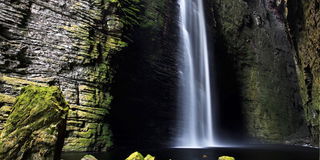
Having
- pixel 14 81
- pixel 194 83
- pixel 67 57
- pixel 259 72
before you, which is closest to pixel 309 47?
pixel 194 83

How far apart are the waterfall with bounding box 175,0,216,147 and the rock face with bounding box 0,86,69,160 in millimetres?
14630

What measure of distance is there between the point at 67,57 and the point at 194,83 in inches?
473

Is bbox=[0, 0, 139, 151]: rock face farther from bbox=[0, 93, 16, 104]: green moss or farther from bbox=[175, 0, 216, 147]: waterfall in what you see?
bbox=[175, 0, 216, 147]: waterfall

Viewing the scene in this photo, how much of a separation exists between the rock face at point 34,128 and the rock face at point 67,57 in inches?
257

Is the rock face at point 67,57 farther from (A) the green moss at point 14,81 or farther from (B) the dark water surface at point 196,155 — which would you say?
(B) the dark water surface at point 196,155

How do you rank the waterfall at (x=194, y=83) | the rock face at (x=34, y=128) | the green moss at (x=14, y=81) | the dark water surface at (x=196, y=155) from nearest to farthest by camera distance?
the rock face at (x=34, y=128)
the dark water surface at (x=196, y=155)
the green moss at (x=14, y=81)
the waterfall at (x=194, y=83)

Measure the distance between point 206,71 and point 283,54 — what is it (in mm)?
13681

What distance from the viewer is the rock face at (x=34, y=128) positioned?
5246 millimetres

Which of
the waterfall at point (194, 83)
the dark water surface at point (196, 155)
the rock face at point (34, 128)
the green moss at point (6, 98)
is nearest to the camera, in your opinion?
the rock face at point (34, 128)

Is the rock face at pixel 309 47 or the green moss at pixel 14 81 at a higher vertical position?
the rock face at pixel 309 47

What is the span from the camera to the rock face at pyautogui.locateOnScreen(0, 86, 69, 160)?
207 inches

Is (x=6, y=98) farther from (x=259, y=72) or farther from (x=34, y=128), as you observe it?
(x=259, y=72)

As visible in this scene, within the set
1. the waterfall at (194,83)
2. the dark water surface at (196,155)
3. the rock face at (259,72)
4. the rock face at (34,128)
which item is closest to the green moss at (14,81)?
the dark water surface at (196,155)

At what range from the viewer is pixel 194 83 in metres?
22.0
